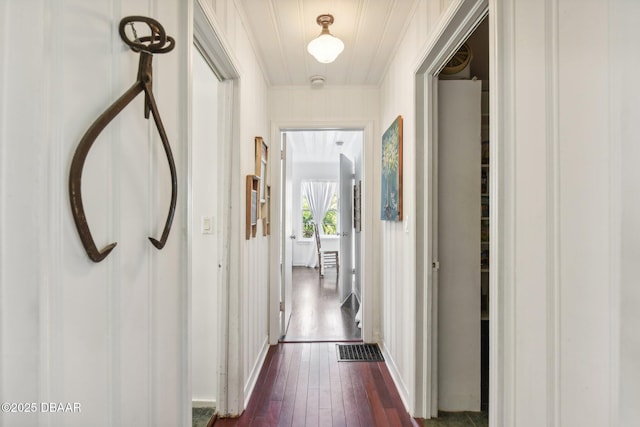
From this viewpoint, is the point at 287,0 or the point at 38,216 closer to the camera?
the point at 38,216

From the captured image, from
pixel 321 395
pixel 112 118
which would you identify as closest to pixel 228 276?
pixel 321 395

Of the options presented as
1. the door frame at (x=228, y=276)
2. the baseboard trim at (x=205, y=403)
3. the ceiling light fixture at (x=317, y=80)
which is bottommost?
the baseboard trim at (x=205, y=403)

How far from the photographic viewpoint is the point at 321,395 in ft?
7.23

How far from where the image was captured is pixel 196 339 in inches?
80.4

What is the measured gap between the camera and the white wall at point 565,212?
64cm

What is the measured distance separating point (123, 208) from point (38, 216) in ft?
0.81

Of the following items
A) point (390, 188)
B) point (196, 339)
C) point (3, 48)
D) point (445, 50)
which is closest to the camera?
point (3, 48)

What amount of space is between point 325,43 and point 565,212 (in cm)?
177

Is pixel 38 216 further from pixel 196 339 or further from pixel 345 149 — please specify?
pixel 345 149

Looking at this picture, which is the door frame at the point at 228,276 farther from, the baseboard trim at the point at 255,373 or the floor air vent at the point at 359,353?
the floor air vent at the point at 359,353

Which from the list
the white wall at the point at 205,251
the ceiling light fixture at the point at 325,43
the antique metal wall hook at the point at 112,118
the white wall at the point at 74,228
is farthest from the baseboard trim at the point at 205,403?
the ceiling light fixture at the point at 325,43

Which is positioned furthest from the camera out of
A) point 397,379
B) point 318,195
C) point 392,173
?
point 318,195

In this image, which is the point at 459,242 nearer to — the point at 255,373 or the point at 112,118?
the point at 255,373

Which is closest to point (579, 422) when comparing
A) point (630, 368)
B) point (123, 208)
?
point (630, 368)
